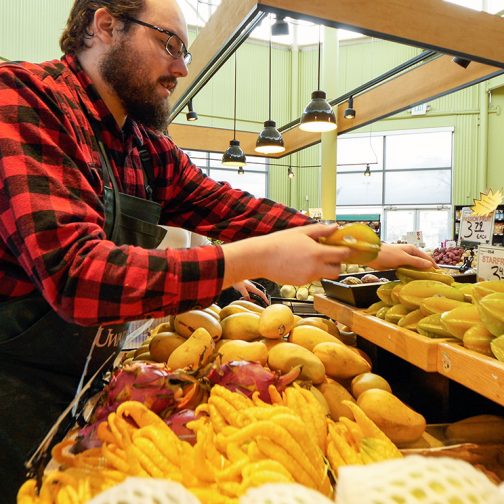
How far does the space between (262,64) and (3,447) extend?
13.7m

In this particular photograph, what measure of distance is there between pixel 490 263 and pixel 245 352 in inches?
36.3

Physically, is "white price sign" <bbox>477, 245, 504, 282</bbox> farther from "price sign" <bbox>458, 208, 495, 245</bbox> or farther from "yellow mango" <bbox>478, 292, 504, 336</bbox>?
"price sign" <bbox>458, 208, 495, 245</bbox>

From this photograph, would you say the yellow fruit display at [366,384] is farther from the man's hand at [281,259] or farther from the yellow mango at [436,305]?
the man's hand at [281,259]

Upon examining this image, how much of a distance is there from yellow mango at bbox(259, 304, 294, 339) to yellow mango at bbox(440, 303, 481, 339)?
0.54 metres

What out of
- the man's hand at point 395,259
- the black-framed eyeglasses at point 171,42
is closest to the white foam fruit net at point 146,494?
the man's hand at point 395,259

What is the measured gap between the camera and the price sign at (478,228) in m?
4.17

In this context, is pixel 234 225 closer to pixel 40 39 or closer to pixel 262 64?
pixel 40 39

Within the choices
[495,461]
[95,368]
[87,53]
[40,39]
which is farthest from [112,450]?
[40,39]

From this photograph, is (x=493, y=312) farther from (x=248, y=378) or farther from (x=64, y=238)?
(x=64, y=238)

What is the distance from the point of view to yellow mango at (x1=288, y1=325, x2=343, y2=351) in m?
1.47

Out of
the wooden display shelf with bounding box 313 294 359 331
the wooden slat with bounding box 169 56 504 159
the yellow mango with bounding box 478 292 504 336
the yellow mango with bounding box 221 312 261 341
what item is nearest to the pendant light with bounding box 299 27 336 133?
the wooden slat with bounding box 169 56 504 159

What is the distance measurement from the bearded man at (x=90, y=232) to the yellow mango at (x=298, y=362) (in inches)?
14.4

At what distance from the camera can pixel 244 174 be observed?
13180mm

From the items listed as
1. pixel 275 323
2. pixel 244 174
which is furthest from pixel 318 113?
pixel 244 174
